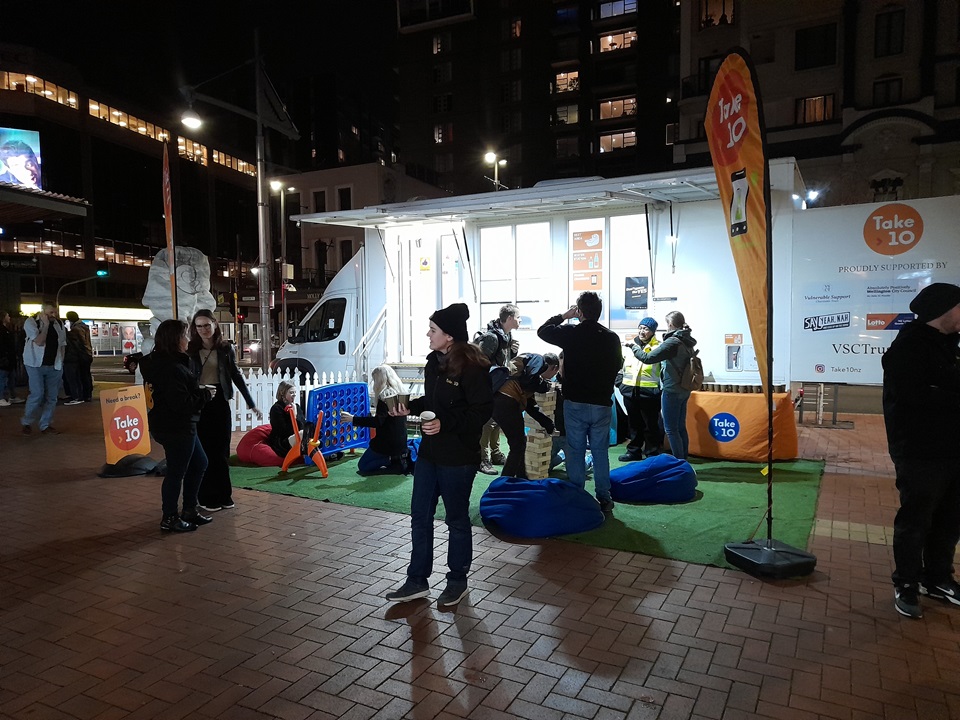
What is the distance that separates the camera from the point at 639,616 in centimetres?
388

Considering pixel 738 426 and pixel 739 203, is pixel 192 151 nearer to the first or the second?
pixel 738 426

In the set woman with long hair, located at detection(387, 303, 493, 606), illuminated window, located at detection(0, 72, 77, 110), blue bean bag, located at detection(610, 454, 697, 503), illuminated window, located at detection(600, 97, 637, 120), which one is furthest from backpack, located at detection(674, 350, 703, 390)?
illuminated window, located at detection(600, 97, 637, 120)

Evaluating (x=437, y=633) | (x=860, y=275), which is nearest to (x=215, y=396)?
(x=437, y=633)

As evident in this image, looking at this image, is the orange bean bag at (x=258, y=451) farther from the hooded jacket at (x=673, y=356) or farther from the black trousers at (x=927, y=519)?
the black trousers at (x=927, y=519)

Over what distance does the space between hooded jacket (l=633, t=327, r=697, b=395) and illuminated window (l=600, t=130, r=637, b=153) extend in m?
58.8

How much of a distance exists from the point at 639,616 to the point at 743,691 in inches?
34.2

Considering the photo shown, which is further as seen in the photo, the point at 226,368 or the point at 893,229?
the point at 893,229

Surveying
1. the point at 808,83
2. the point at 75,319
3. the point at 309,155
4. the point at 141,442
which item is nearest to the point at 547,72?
the point at 309,155

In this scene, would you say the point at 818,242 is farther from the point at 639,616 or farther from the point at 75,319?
the point at 75,319

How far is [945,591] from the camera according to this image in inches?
157

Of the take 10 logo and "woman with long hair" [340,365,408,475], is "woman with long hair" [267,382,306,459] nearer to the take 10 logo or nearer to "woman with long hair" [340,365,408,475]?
"woman with long hair" [340,365,408,475]

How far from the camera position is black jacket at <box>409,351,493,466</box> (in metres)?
3.87

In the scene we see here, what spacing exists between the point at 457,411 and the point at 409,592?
127 cm

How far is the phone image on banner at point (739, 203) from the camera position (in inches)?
171
